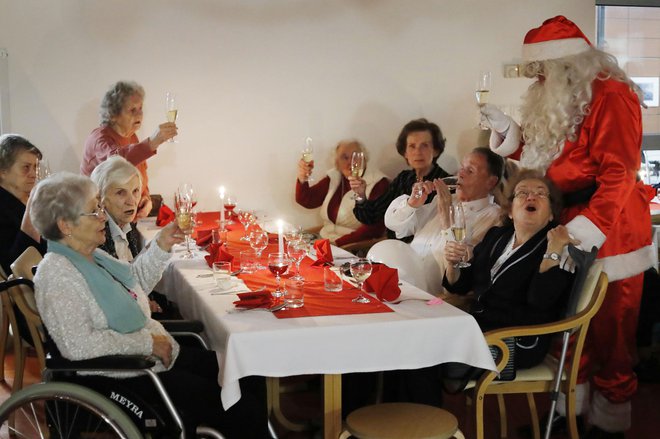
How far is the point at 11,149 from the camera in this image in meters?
4.03

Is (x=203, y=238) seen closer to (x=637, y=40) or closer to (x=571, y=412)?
(x=571, y=412)

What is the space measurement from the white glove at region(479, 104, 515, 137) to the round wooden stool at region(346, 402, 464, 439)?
1.74 metres

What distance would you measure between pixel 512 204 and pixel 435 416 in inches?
43.5

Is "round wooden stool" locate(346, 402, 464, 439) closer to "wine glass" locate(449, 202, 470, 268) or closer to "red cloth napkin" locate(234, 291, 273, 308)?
"red cloth napkin" locate(234, 291, 273, 308)

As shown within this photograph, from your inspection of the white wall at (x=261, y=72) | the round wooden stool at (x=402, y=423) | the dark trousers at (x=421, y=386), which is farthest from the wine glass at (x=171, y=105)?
the round wooden stool at (x=402, y=423)

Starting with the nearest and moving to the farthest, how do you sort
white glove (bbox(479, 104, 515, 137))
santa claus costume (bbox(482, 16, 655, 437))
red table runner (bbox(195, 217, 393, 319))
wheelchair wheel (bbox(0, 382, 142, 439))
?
wheelchair wheel (bbox(0, 382, 142, 439)), red table runner (bbox(195, 217, 393, 319)), santa claus costume (bbox(482, 16, 655, 437)), white glove (bbox(479, 104, 515, 137))

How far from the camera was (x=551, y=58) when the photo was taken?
3586 mm

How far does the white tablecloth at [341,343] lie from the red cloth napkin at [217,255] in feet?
2.46

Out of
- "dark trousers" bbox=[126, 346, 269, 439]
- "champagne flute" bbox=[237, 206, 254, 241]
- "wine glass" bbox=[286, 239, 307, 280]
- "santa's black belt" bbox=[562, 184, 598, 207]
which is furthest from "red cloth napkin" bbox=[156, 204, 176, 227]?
"santa's black belt" bbox=[562, 184, 598, 207]

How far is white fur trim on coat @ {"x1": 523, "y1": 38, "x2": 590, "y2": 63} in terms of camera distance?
356 centimetres

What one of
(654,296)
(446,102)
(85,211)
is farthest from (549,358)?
(446,102)

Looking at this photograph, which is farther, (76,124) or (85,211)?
(76,124)

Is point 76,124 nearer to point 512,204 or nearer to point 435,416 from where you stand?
point 512,204

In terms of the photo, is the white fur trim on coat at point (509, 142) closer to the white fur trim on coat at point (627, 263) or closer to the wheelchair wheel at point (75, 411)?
the white fur trim on coat at point (627, 263)
